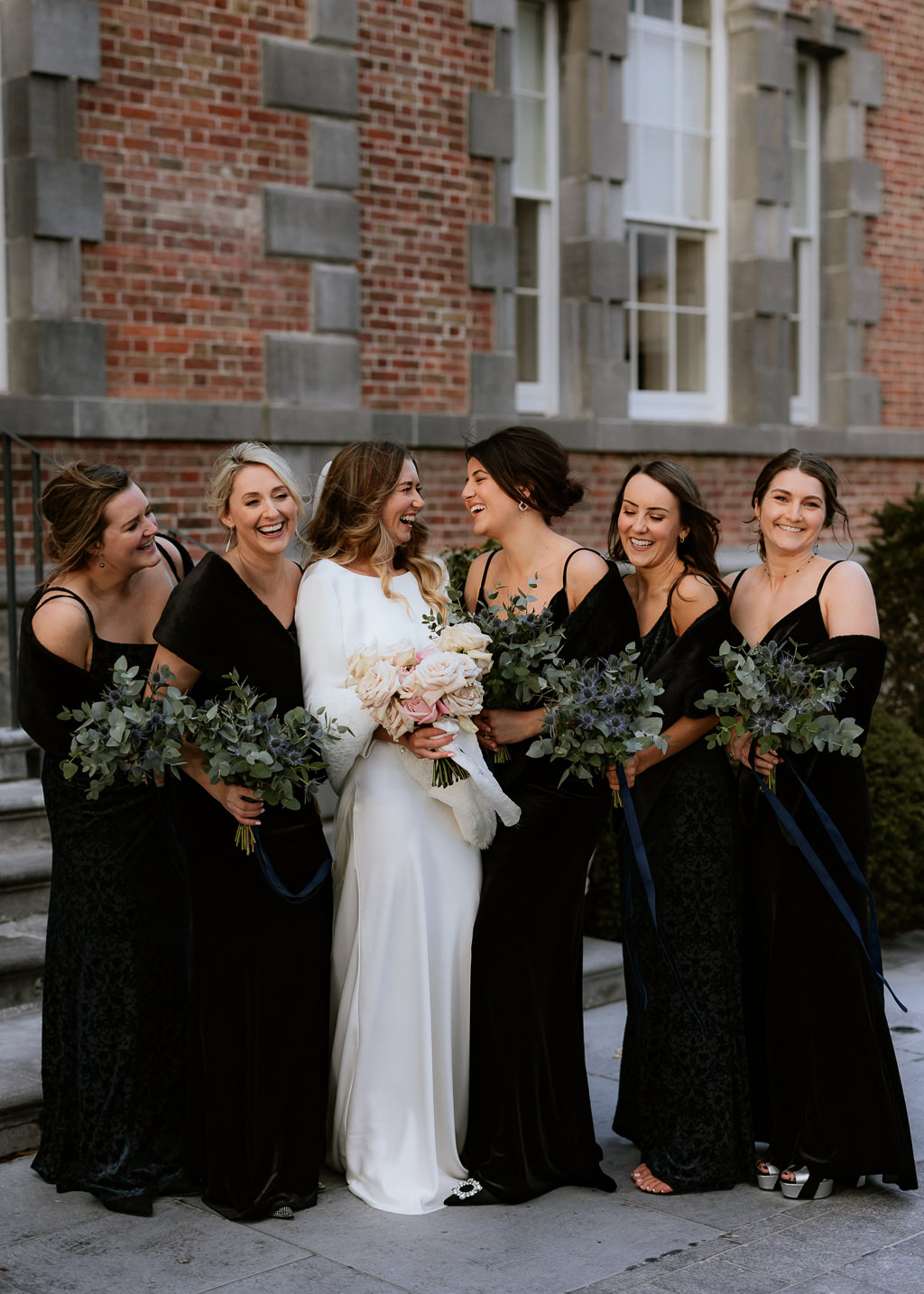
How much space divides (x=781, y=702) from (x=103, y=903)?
6.23 ft

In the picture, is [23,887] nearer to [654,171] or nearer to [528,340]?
[528,340]

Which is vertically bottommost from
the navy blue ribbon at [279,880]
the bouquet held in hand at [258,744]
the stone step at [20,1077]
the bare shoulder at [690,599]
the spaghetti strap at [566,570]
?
the stone step at [20,1077]

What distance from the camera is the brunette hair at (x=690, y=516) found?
4.26 metres

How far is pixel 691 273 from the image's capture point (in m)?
11.2

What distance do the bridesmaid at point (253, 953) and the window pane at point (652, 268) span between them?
23.5 ft

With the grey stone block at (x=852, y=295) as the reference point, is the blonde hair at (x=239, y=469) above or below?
below

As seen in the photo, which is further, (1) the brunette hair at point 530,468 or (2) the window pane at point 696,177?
(2) the window pane at point 696,177

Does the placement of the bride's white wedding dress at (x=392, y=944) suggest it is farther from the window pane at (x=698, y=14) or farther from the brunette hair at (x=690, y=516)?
the window pane at (x=698, y=14)

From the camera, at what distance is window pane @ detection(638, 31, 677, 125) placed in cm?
1065

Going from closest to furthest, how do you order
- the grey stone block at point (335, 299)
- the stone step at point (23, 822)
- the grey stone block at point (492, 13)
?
1. the stone step at point (23, 822)
2. the grey stone block at point (335, 299)
3. the grey stone block at point (492, 13)

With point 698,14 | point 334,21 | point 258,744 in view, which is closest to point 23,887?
point 258,744

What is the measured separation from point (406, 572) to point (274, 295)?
4.57 meters

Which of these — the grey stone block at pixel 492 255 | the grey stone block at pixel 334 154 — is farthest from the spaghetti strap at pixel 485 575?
the grey stone block at pixel 492 255

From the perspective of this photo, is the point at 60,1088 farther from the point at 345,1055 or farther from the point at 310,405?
the point at 310,405
